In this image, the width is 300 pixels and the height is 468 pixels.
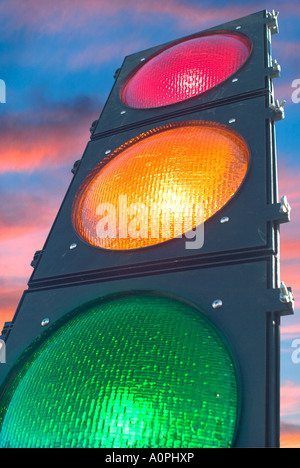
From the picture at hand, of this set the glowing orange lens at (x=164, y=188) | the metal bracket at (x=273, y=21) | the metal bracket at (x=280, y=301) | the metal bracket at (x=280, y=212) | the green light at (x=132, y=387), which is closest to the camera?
the green light at (x=132, y=387)

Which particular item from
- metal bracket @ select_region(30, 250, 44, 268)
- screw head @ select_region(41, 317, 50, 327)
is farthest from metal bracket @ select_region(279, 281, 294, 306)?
metal bracket @ select_region(30, 250, 44, 268)

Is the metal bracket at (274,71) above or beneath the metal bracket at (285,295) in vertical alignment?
above

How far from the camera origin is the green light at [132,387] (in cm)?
177

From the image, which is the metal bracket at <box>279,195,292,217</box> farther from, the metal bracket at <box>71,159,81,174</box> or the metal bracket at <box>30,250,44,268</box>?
the metal bracket at <box>71,159,81,174</box>

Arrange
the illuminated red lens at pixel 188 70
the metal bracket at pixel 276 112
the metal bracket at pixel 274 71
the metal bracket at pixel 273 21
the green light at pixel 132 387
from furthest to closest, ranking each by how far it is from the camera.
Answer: the metal bracket at pixel 273 21 < the illuminated red lens at pixel 188 70 < the metal bracket at pixel 274 71 < the metal bracket at pixel 276 112 < the green light at pixel 132 387

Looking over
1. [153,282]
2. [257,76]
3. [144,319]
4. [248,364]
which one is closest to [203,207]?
[153,282]

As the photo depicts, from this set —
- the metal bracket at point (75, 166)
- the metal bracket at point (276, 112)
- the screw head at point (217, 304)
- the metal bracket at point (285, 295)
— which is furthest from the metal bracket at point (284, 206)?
the metal bracket at point (75, 166)

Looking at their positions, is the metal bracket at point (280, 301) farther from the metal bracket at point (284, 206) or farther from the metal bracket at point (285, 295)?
the metal bracket at point (284, 206)

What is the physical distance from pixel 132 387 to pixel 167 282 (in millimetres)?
632

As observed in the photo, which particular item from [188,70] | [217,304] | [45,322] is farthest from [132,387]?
[188,70]

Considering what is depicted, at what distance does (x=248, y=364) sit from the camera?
6.25 ft

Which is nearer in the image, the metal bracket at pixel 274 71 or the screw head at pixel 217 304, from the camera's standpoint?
the screw head at pixel 217 304
